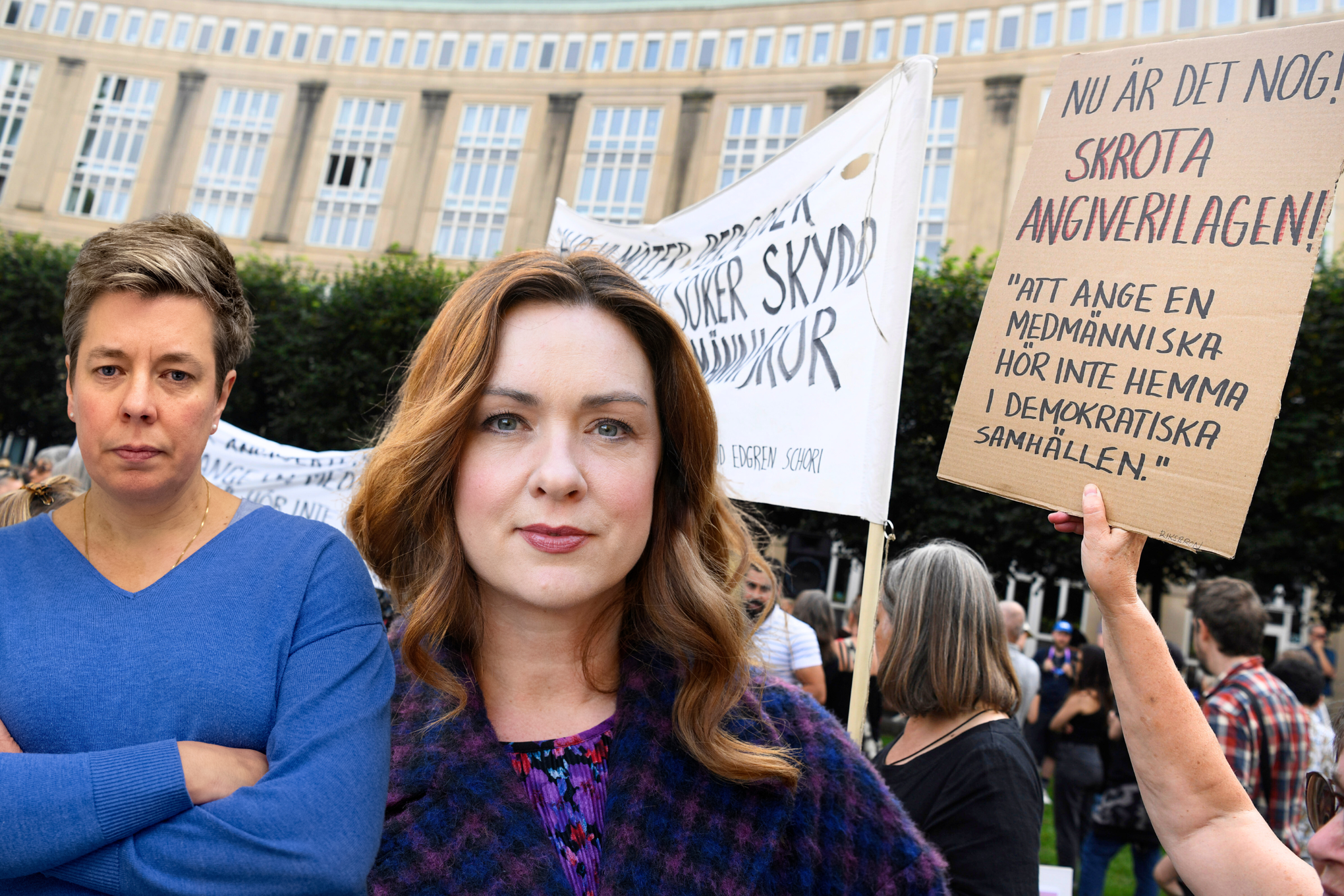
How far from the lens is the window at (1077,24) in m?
30.5

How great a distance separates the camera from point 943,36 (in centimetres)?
3203

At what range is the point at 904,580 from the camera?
11.2ft

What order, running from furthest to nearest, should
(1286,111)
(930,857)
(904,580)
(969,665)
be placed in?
(904,580)
(969,665)
(1286,111)
(930,857)

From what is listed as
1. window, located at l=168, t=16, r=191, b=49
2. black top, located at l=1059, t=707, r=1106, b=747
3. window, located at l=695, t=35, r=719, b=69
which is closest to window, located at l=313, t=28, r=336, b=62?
window, located at l=168, t=16, r=191, b=49

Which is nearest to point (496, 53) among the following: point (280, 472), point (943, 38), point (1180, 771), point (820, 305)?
point (943, 38)

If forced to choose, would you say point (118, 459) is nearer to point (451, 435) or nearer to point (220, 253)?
point (220, 253)

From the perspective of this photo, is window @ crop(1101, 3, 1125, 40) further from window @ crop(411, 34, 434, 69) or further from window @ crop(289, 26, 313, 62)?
window @ crop(289, 26, 313, 62)

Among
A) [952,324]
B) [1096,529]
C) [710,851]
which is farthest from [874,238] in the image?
[952,324]

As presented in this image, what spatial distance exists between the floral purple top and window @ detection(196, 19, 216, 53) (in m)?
44.4

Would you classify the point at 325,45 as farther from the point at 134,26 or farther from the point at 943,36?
the point at 943,36

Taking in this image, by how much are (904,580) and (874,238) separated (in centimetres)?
124

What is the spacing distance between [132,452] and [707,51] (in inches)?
1429

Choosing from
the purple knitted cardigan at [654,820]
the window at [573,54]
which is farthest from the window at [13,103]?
the purple knitted cardigan at [654,820]

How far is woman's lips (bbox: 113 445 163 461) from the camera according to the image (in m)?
1.59
